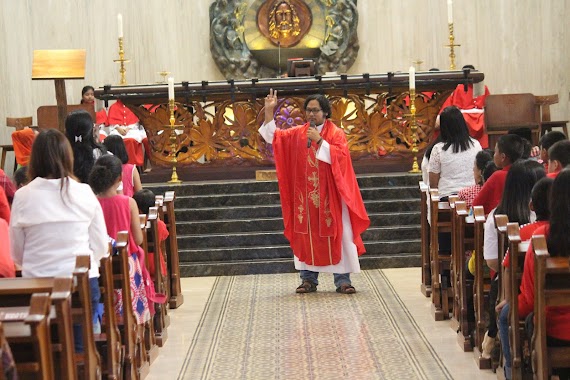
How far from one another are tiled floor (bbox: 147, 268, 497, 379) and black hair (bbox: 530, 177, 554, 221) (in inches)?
51.7

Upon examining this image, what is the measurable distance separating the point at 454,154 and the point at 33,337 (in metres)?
4.81

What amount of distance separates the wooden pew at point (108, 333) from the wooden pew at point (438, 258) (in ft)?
9.59

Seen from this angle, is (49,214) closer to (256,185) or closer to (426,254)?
(426,254)

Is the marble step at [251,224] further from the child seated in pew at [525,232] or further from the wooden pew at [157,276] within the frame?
the child seated in pew at [525,232]

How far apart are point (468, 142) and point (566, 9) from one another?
8.34m

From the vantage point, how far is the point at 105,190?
255 inches

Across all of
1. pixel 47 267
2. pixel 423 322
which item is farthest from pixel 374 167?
pixel 47 267

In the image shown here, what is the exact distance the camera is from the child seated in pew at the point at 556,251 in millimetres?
4793

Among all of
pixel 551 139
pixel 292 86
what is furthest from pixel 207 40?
pixel 551 139

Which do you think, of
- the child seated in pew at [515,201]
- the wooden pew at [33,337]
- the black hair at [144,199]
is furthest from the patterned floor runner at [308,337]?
the wooden pew at [33,337]

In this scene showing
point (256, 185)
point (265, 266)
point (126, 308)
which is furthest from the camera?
point (256, 185)

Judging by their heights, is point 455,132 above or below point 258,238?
above

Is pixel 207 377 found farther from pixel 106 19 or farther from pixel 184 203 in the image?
pixel 106 19

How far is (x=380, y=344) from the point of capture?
23.2 feet
